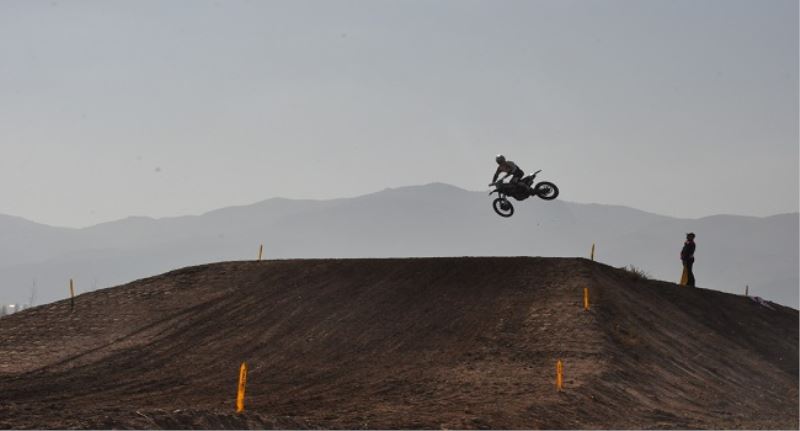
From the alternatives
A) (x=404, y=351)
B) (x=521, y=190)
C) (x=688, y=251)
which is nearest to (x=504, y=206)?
(x=521, y=190)

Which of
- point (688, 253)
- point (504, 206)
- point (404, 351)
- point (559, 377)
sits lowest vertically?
point (559, 377)

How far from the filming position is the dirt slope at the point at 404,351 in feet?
67.8

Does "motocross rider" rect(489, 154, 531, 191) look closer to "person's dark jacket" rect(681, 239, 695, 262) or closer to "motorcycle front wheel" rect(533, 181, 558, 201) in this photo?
"motorcycle front wheel" rect(533, 181, 558, 201)

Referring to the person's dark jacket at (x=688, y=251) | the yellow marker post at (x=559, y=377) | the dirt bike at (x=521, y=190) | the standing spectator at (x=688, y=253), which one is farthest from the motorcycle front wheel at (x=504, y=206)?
the yellow marker post at (x=559, y=377)

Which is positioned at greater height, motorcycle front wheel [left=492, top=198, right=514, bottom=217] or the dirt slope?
motorcycle front wheel [left=492, top=198, right=514, bottom=217]

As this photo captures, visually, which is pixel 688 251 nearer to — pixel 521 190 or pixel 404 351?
pixel 521 190

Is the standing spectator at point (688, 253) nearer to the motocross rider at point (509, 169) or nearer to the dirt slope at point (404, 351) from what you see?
the dirt slope at point (404, 351)

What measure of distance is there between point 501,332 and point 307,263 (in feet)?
35.6

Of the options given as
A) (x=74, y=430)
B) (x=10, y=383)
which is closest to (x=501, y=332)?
(x=10, y=383)

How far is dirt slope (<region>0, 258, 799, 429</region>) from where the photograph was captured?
20.7m

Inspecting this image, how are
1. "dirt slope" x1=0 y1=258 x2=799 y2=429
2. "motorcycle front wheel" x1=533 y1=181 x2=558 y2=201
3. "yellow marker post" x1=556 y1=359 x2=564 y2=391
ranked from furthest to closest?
"motorcycle front wheel" x1=533 y1=181 x2=558 y2=201 → "yellow marker post" x1=556 y1=359 x2=564 y2=391 → "dirt slope" x1=0 y1=258 x2=799 y2=429

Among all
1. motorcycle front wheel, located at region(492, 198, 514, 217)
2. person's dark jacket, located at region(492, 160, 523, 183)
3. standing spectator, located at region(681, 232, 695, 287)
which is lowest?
standing spectator, located at region(681, 232, 695, 287)

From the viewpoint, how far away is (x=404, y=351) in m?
26.0

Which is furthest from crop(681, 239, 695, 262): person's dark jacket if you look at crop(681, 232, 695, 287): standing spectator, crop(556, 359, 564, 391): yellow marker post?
crop(556, 359, 564, 391): yellow marker post
